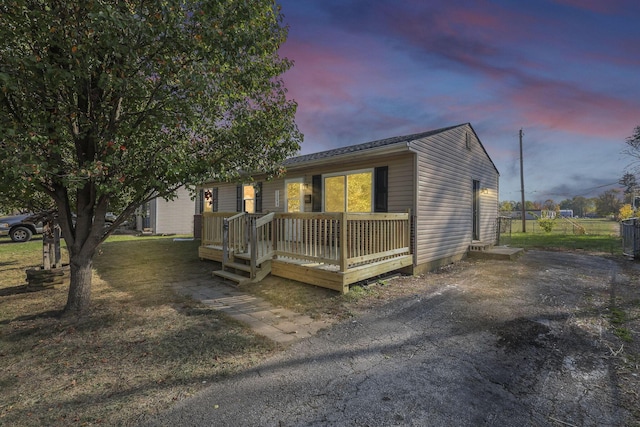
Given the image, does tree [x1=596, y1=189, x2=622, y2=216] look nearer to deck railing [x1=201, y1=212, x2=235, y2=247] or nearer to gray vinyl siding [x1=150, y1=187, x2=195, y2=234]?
gray vinyl siding [x1=150, y1=187, x2=195, y2=234]

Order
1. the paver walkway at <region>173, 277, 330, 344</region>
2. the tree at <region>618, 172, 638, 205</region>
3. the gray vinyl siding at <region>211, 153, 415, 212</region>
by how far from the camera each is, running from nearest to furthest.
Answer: the paver walkway at <region>173, 277, 330, 344</region> < the gray vinyl siding at <region>211, 153, 415, 212</region> < the tree at <region>618, 172, 638, 205</region>

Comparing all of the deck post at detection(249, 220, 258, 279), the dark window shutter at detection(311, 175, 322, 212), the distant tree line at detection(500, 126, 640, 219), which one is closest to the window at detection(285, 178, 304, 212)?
the dark window shutter at detection(311, 175, 322, 212)

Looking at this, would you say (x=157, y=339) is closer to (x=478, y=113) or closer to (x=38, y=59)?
(x=38, y=59)

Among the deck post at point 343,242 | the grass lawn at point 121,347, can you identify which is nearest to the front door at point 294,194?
the grass lawn at point 121,347

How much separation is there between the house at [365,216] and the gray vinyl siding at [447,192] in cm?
3

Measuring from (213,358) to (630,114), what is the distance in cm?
2050

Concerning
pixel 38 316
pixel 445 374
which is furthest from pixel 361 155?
pixel 38 316

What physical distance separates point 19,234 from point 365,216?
53.3ft

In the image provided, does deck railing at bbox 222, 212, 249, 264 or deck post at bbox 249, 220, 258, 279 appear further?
deck railing at bbox 222, 212, 249, 264

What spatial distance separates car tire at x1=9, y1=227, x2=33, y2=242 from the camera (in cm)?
1284

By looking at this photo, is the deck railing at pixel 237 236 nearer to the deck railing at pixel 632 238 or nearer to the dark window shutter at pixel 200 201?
the dark window shutter at pixel 200 201

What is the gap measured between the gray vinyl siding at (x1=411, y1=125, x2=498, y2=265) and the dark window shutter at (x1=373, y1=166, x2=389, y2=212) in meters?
0.83

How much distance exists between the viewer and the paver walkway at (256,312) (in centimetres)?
363

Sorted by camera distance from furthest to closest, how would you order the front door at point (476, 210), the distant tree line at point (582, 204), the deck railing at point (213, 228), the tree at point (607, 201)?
the distant tree line at point (582, 204), the tree at point (607, 201), the front door at point (476, 210), the deck railing at point (213, 228)
